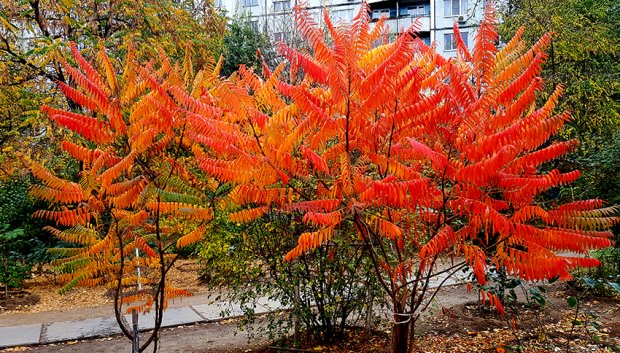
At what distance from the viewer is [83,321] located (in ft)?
30.6

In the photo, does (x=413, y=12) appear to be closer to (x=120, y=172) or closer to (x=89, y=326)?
(x=89, y=326)

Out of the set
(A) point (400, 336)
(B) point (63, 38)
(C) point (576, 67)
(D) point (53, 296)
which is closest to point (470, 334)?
(A) point (400, 336)

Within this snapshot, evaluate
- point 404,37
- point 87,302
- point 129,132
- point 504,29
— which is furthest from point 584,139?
point 87,302

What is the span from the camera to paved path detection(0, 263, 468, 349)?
8250mm

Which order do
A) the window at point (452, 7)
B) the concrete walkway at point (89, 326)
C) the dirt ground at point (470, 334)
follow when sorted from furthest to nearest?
the window at point (452, 7) → the concrete walkway at point (89, 326) → the dirt ground at point (470, 334)

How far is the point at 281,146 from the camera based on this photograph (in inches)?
175

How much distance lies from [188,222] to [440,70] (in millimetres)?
3235

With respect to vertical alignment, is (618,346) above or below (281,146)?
below

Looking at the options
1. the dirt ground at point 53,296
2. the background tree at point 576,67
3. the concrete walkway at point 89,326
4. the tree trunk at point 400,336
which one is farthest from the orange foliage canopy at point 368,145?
the background tree at point 576,67

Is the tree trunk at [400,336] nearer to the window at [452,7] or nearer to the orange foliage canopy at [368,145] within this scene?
the orange foliage canopy at [368,145]

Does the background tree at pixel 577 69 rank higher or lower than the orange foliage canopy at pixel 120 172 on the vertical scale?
higher

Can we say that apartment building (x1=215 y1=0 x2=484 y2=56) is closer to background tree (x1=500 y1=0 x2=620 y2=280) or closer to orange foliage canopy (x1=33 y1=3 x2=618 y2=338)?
background tree (x1=500 y1=0 x2=620 y2=280)

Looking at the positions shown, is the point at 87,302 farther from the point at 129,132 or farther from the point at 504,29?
the point at 504,29

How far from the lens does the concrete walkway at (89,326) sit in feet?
26.8
